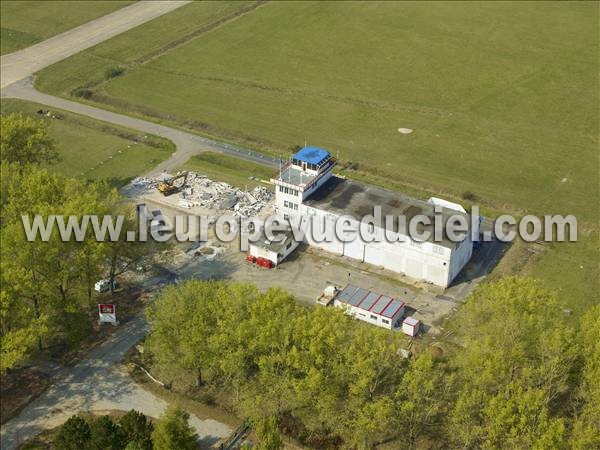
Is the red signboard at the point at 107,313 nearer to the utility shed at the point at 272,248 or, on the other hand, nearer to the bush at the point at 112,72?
the utility shed at the point at 272,248

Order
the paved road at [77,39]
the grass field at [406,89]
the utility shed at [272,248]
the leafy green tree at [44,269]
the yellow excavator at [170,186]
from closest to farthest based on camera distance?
1. the leafy green tree at [44,269]
2. the utility shed at [272,248]
3. the yellow excavator at [170,186]
4. the grass field at [406,89]
5. the paved road at [77,39]

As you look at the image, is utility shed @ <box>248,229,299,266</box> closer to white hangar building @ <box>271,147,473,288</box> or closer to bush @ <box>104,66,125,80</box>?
white hangar building @ <box>271,147,473,288</box>

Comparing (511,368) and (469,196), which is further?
(469,196)

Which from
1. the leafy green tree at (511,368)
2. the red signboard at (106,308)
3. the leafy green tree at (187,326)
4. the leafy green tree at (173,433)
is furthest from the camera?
the red signboard at (106,308)

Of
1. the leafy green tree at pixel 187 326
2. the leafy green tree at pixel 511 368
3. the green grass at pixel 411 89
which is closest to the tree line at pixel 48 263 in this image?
the leafy green tree at pixel 187 326

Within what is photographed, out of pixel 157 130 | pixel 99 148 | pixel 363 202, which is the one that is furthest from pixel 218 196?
pixel 99 148

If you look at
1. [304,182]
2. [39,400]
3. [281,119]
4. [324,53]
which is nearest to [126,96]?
[281,119]

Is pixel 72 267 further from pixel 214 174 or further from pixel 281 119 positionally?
pixel 281 119

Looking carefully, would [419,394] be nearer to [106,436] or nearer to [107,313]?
[106,436]
